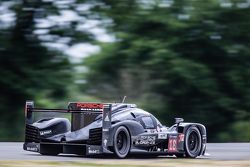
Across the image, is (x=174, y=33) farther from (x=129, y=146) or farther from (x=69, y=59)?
(x=129, y=146)

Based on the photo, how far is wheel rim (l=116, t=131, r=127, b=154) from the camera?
14461 mm

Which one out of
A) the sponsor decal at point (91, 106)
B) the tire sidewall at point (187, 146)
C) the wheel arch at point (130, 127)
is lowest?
the tire sidewall at point (187, 146)

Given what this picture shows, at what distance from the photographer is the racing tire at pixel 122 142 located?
14336mm

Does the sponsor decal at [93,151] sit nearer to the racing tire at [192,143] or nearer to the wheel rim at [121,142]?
the wheel rim at [121,142]

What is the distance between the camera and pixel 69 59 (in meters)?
29.6

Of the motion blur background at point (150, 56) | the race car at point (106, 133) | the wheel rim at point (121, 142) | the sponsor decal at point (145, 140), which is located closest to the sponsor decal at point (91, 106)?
the race car at point (106, 133)

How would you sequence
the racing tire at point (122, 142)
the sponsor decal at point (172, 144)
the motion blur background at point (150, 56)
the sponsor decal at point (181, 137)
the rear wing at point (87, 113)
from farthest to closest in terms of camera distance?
the motion blur background at point (150, 56) < the sponsor decal at point (181, 137) < the sponsor decal at point (172, 144) < the racing tire at point (122, 142) < the rear wing at point (87, 113)

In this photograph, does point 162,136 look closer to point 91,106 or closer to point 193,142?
point 193,142

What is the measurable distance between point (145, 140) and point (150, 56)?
1536 centimetres

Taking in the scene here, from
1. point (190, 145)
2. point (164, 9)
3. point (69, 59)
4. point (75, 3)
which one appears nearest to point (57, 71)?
point (69, 59)

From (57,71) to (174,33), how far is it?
5379 millimetres

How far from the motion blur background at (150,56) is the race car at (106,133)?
1316cm

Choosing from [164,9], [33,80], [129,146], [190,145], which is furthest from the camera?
[164,9]

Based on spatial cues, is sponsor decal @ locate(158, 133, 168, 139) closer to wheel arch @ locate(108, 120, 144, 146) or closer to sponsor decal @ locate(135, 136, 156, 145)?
sponsor decal @ locate(135, 136, 156, 145)
